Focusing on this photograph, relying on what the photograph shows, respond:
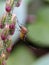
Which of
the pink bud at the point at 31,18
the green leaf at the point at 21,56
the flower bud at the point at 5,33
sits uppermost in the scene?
the flower bud at the point at 5,33

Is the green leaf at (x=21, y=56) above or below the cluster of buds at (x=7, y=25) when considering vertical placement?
below

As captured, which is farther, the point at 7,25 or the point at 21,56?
the point at 21,56

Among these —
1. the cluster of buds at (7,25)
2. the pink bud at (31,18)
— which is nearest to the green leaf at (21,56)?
the pink bud at (31,18)

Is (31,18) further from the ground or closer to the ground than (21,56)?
further from the ground

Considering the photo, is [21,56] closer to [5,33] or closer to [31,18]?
[31,18]

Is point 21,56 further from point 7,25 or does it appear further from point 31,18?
point 7,25

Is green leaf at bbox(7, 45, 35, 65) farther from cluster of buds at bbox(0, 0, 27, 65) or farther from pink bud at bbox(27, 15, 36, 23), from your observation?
cluster of buds at bbox(0, 0, 27, 65)

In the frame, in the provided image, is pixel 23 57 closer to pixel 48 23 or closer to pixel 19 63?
pixel 19 63

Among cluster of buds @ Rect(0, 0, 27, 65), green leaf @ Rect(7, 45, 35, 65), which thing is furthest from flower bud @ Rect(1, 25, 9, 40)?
green leaf @ Rect(7, 45, 35, 65)

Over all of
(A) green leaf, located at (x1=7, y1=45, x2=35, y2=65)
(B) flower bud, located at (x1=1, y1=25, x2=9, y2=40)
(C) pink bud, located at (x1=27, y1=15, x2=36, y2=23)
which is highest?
(B) flower bud, located at (x1=1, y1=25, x2=9, y2=40)

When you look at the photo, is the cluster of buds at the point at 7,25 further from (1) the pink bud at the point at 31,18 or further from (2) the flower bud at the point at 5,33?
(1) the pink bud at the point at 31,18

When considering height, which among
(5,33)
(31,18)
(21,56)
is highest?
(5,33)

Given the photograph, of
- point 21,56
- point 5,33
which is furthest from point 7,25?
point 21,56
